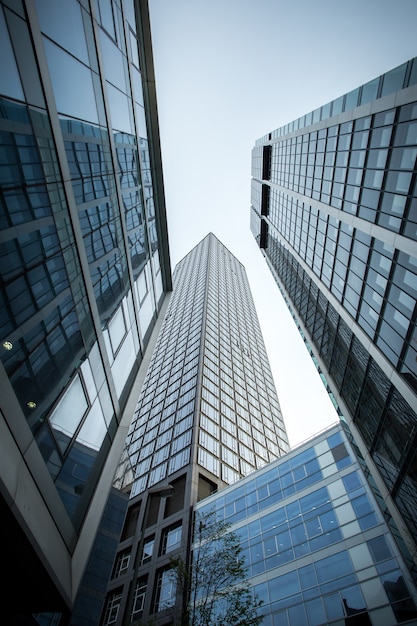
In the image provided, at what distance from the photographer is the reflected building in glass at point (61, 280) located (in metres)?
8.95

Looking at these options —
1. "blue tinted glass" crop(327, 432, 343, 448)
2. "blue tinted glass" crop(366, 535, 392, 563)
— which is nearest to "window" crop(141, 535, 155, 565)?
"blue tinted glass" crop(327, 432, 343, 448)

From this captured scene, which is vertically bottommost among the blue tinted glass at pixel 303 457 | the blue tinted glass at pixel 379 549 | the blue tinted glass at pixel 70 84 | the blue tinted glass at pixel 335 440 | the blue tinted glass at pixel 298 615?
the blue tinted glass at pixel 298 615

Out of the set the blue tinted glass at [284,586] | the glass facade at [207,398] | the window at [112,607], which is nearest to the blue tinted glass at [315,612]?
the blue tinted glass at [284,586]

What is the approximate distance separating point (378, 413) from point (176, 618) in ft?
72.0

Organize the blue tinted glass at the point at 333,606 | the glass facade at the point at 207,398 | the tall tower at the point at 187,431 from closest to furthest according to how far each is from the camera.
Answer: the blue tinted glass at the point at 333,606, the tall tower at the point at 187,431, the glass facade at the point at 207,398

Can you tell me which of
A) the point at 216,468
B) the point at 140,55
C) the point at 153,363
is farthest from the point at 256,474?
the point at 153,363

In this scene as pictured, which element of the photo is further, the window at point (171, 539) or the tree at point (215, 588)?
the window at point (171, 539)

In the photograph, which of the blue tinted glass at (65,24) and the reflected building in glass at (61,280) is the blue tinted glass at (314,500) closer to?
the reflected building in glass at (61,280)

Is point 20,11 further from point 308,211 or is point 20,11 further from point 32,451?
point 308,211

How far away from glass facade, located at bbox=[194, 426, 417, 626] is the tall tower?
6.02 m

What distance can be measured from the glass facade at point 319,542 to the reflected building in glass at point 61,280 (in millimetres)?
18737

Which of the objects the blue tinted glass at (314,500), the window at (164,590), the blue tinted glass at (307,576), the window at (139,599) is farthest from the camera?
the window at (139,599)

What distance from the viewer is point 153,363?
91.6 meters

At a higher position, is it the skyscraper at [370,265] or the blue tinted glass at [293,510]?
the skyscraper at [370,265]
